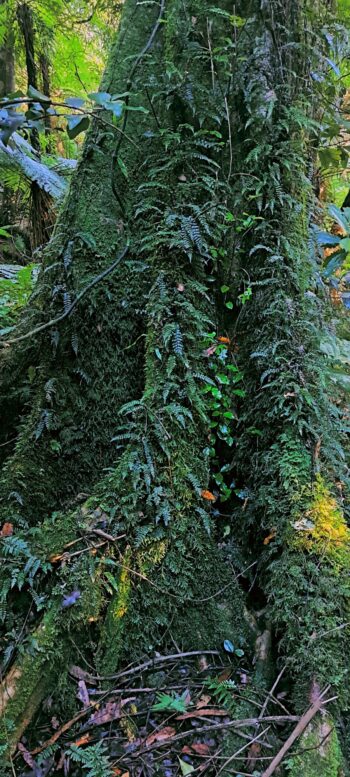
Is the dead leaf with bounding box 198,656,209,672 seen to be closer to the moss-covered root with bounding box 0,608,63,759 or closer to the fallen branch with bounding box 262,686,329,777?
the fallen branch with bounding box 262,686,329,777

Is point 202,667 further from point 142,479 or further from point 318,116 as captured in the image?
point 318,116

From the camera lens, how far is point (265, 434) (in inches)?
105

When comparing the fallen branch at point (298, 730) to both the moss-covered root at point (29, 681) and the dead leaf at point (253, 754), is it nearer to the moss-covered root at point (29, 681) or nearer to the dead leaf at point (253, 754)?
the dead leaf at point (253, 754)

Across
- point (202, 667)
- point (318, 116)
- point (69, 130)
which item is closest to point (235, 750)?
point (202, 667)

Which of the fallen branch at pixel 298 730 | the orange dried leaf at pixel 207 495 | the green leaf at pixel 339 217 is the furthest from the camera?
the green leaf at pixel 339 217

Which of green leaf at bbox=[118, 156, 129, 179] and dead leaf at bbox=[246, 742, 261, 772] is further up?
green leaf at bbox=[118, 156, 129, 179]

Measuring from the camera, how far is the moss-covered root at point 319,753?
1.83 m

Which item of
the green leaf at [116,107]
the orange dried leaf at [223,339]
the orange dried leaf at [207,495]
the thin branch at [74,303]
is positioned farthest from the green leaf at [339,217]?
the orange dried leaf at [207,495]

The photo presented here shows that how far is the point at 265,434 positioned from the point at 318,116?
2360mm

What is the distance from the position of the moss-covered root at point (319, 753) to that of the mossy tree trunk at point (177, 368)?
217 mm

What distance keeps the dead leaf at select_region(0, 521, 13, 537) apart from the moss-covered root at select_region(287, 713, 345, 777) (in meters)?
1.54

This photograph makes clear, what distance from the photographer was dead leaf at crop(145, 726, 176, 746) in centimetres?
196

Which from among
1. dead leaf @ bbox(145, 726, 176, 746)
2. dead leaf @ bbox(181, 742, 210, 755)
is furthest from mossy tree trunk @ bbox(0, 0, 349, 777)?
dead leaf @ bbox(181, 742, 210, 755)

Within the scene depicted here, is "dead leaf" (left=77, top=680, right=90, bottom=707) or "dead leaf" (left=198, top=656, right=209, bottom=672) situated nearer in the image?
"dead leaf" (left=77, top=680, right=90, bottom=707)
